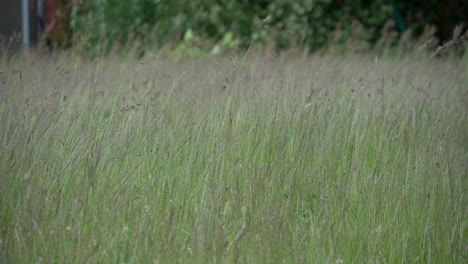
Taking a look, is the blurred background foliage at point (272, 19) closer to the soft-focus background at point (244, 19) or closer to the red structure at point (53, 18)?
the soft-focus background at point (244, 19)

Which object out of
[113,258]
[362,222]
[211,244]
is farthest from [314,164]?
[113,258]

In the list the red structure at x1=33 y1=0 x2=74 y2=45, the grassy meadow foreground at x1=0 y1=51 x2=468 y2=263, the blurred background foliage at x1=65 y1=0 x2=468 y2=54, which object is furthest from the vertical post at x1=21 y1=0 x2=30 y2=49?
the grassy meadow foreground at x1=0 y1=51 x2=468 y2=263

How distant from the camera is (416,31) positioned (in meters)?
11.2

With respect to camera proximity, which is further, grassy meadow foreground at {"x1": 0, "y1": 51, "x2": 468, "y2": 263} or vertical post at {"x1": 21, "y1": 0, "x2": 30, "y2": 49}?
vertical post at {"x1": 21, "y1": 0, "x2": 30, "y2": 49}

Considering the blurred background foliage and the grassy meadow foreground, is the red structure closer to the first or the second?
the blurred background foliage

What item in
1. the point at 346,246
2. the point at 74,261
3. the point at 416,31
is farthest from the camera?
the point at 416,31

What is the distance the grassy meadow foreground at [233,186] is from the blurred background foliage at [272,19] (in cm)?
583

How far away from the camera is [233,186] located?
2.83 m

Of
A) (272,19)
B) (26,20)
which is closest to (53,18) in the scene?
(26,20)

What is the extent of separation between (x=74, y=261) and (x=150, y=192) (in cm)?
58

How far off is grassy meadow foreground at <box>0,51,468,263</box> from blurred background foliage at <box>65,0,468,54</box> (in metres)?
5.83

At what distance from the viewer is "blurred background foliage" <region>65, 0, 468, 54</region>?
374 inches

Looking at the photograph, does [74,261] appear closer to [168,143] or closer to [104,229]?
[104,229]

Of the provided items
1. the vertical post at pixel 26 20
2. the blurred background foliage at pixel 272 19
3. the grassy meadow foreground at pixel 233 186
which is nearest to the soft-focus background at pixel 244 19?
the blurred background foliage at pixel 272 19
